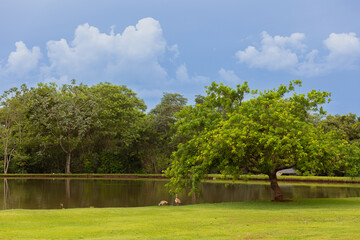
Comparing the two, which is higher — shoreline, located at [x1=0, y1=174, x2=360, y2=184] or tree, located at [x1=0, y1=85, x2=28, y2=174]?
tree, located at [x1=0, y1=85, x2=28, y2=174]

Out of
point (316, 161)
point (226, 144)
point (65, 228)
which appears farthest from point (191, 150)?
point (65, 228)

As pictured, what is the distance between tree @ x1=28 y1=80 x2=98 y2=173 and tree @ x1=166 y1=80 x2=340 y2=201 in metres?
35.4

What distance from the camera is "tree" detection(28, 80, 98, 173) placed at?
56.8 metres

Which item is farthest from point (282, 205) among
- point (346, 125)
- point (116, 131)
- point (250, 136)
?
point (116, 131)

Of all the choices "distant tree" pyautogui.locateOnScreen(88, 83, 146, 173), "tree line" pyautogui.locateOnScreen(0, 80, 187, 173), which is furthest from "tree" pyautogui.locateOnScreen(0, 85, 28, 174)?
"distant tree" pyautogui.locateOnScreen(88, 83, 146, 173)

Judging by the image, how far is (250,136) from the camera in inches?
803

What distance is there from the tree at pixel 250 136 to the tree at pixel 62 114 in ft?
116

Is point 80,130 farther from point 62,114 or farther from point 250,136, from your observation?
point 250,136

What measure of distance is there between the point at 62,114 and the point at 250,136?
42.5 m

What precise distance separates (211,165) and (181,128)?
333 centimetres

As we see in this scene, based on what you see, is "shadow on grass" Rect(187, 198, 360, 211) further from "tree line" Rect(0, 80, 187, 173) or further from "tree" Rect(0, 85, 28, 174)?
"tree" Rect(0, 85, 28, 174)

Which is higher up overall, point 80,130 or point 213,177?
point 80,130

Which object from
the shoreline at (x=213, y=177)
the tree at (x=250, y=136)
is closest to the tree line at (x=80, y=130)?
the shoreline at (x=213, y=177)

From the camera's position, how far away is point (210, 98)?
25672 mm
